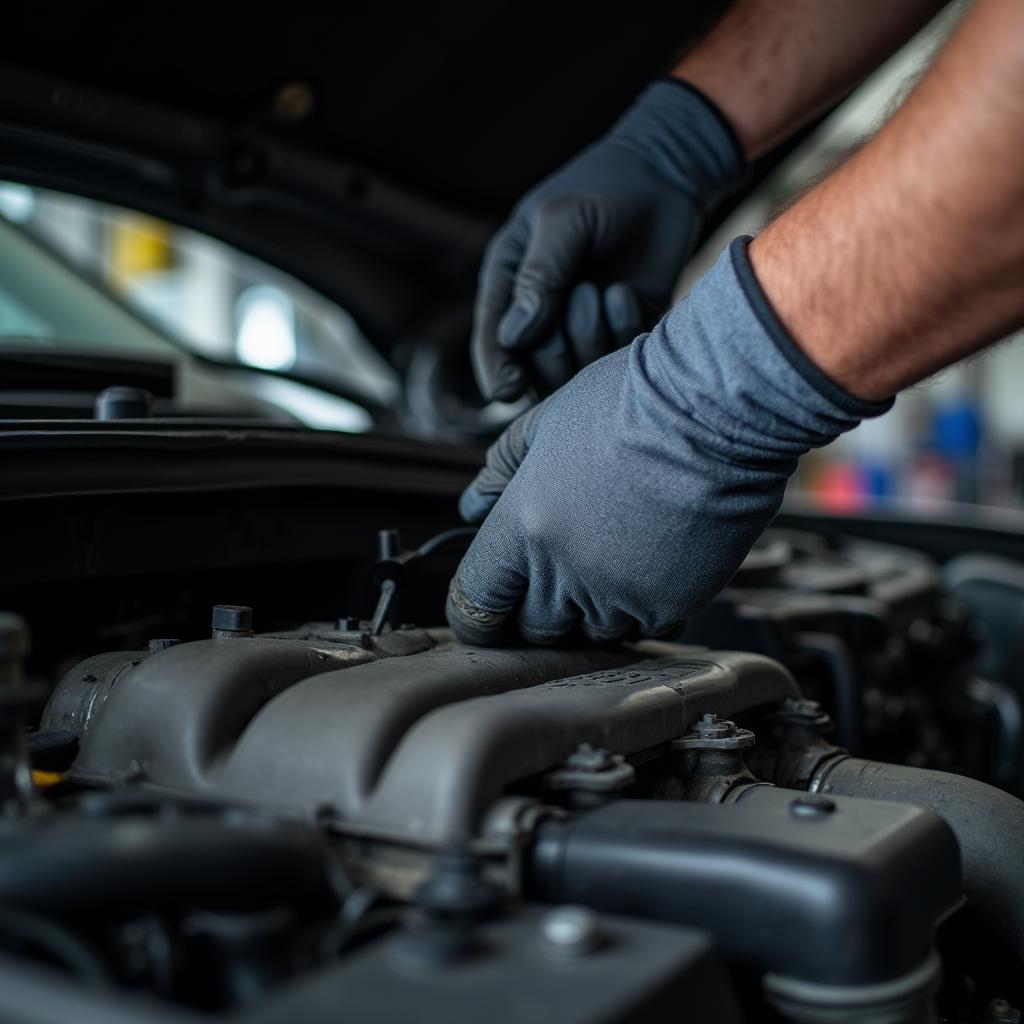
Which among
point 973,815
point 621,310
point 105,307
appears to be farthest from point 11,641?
point 105,307

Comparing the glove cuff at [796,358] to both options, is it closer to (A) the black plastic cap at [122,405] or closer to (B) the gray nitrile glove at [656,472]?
(B) the gray nitrile glove at [656,472]

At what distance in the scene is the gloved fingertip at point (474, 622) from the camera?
3.26 ft

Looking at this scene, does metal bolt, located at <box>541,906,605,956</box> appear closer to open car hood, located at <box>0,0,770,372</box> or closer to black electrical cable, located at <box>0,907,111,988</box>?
black electrical cable, located at <box>0,907,111,988</box>

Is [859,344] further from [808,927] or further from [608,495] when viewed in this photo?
[808,927]

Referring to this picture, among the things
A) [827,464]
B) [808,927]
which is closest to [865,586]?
[808,927]

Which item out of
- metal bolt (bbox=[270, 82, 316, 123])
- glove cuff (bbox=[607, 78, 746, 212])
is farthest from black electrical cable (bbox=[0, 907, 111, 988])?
metal bolt (bbox=[270, 82, 316, 123])

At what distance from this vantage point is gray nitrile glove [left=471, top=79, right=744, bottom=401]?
1266 mm

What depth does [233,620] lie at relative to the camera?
93cm

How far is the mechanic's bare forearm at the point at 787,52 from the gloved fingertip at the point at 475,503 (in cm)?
67

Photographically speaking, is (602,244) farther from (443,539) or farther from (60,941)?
(60,941)

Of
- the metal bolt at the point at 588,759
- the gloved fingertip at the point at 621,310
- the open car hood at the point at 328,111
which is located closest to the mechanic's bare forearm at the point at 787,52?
the open car hood at the point at 328,111

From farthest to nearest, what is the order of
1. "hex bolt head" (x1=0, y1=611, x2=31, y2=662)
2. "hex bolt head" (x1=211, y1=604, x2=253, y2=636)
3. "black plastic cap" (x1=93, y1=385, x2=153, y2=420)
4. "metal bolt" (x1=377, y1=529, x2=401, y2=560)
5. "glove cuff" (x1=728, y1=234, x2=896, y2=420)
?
"black plastic cap" (x1=93, y1=385, x2=153, y2=420)
"metal bolt" (x1=377, y1=529, x2=401, y2=560)
"hex bolt head" (x1=211, y1=604, x2=253, y2=636)
"glove cuff" (x1=728, y1=234, x2=896, y2=420)
"hex bolt head" (x1=0, y1=611, x2=31, y2=662)

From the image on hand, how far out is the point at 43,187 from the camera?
1573 millimetres

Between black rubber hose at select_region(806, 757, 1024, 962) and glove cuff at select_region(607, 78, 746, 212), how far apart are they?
807 millimetres
